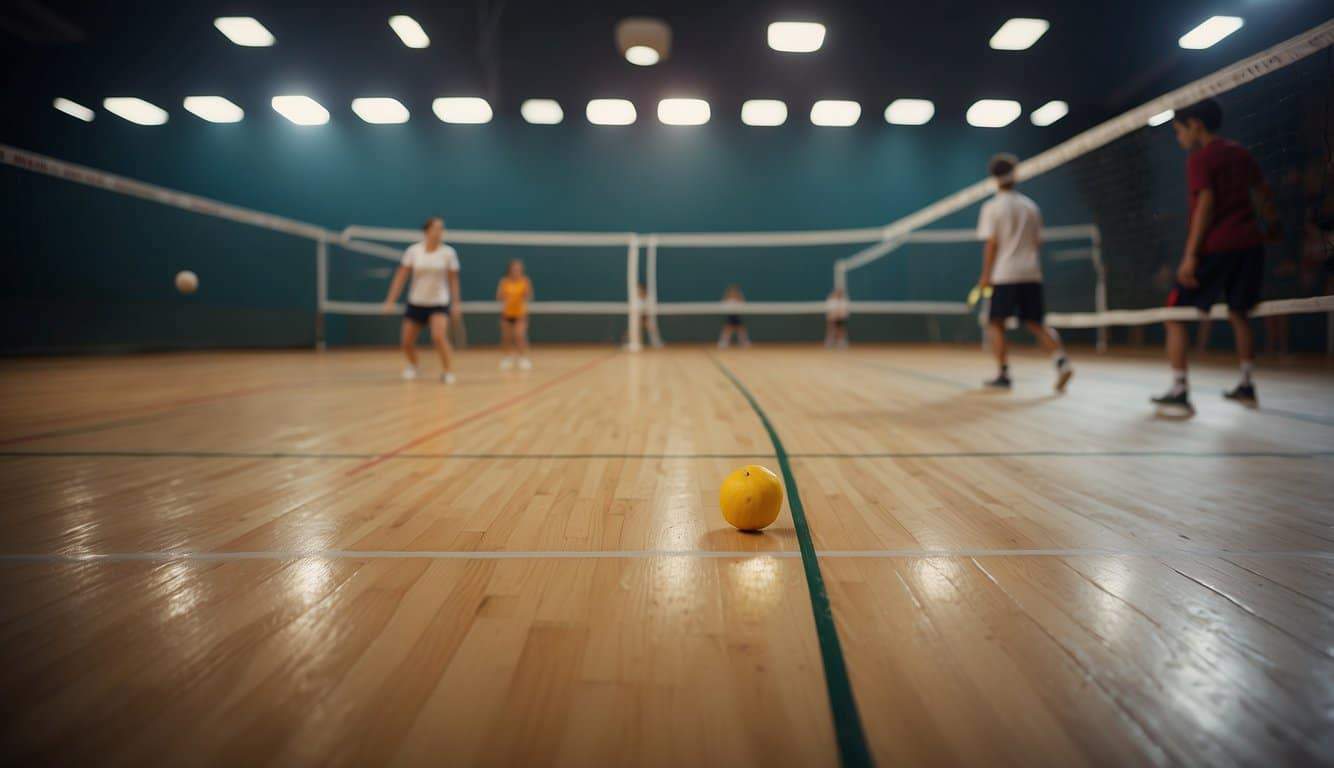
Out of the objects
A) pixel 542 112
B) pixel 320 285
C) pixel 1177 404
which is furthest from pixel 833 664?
pixel 542 112

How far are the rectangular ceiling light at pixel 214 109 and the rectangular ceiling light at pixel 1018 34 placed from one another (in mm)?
11868

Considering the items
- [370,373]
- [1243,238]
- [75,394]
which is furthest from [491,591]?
[370,373]

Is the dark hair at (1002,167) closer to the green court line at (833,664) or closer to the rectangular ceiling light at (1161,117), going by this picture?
the rectangular ceiling light at (1161,117)

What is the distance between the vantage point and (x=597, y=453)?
325 cm

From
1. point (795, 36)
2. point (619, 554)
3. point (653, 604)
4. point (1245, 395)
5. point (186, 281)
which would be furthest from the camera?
point (186, 281)

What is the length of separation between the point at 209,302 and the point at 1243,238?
12.4 m

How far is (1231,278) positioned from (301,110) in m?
15.4

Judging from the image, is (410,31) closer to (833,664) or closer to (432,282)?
(432,282)

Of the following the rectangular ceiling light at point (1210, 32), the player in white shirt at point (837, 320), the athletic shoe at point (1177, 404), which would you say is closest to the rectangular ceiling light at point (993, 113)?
the rectangular ceiling light at point (1210, 32)

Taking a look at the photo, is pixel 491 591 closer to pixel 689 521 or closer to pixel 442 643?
pixel 442 643

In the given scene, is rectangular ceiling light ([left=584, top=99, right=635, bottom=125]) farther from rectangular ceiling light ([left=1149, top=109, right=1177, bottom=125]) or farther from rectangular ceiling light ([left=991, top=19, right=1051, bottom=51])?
rectangular ceiling light ([left=1149, top=109, right=1177, bottom=125])

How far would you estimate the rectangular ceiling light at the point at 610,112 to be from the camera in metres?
15.9

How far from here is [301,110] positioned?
1509 centimetres

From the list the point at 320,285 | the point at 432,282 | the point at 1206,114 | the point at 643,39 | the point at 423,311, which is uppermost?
the point at 643,39
